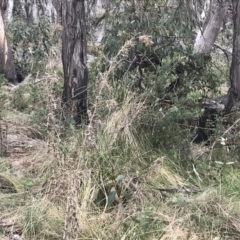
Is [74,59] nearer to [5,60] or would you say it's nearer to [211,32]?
[211,32]

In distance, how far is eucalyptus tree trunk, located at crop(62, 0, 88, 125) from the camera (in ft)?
15.1

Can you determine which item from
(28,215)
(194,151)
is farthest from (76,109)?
(28,215)

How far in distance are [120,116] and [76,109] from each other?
825mm

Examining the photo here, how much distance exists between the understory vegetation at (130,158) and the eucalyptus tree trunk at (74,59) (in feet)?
0.66

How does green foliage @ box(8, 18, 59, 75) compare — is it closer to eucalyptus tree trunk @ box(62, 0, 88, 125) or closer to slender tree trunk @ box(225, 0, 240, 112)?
A: eucalyptus tree trunk @ box(62, 0, 88, 125)

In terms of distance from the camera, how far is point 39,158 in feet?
12.6

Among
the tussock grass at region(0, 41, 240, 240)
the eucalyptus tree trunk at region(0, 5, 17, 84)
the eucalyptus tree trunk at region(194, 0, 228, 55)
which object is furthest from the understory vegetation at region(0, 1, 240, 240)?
the eucalyptus tree trunk at region(0, 5, 17, 84)

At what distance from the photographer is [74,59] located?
476cm

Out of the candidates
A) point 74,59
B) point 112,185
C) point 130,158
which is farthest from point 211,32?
point 112,185

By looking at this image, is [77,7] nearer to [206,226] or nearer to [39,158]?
[39,158]

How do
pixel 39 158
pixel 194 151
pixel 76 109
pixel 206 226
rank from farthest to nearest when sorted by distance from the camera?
1. pixel 76 109
2. pixel 194 151
3. pixel 39 158
4. pixel 206 226

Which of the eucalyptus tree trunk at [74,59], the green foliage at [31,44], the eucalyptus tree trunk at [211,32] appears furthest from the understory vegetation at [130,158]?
the green foliage at [31,44]

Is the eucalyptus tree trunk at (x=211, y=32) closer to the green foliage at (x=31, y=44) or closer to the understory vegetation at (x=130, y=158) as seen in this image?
the understory vegetation at (x=130, y=158)

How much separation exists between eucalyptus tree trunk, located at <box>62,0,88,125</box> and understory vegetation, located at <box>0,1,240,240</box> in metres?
0.20
